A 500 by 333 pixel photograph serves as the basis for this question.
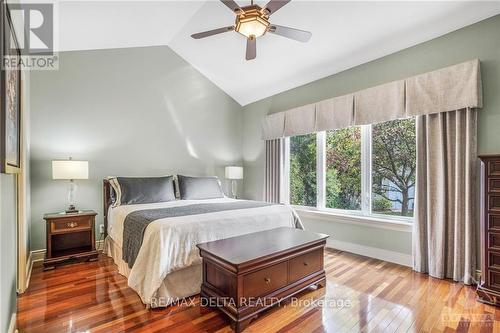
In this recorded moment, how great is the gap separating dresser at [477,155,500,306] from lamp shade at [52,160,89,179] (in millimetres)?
4139

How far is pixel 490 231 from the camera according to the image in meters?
2.26

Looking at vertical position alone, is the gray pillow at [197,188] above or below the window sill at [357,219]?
above

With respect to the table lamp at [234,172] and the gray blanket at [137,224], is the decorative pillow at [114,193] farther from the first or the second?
the table lamp at [234,172]

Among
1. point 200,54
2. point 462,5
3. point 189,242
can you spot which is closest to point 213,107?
point 200,54

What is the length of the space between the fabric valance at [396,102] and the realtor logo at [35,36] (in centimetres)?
333

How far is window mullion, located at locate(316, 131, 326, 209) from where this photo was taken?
165 inches

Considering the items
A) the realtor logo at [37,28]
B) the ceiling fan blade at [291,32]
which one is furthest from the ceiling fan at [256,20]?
the realtor logo at [37,28]

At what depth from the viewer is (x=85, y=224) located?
3.23 meters

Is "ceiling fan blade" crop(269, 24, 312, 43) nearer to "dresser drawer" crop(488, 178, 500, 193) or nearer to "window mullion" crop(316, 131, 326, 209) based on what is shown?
"window mullion" crop(316, 131, 326, 209)

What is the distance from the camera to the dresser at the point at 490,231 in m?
2.22

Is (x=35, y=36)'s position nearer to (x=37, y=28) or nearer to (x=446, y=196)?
(x=37, y=28)

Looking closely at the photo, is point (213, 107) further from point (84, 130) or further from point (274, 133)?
point (84, 130)

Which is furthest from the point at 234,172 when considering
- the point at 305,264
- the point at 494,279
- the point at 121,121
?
the point at 494,279

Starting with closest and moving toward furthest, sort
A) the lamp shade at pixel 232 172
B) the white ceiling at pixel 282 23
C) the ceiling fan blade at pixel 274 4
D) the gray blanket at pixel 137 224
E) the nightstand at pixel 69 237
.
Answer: the ceiling fan blade at pixel 274 4 → the gray blanket at pixel 137 224 → the white ceiling at pixel 282 23 → the nightstand at pixel 69 237 → the lamp shade at pixel 232 172
